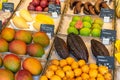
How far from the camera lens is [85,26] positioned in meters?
1.90

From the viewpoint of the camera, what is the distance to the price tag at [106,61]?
5.07 ft

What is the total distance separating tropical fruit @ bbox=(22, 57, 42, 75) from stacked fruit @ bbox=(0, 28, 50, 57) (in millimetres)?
119

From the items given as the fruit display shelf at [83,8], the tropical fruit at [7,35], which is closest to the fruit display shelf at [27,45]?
the tropical fruit at [7,35]

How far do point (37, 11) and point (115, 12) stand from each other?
0.62 metres

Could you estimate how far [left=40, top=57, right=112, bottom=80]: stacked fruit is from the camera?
4.71 ft

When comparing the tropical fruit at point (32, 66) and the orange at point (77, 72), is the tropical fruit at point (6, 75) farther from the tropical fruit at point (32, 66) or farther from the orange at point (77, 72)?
the orange at point (77, 72)

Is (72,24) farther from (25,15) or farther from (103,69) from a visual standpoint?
(103,69)

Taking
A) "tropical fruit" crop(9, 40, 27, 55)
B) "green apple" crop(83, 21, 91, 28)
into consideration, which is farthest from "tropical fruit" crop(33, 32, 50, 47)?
"green apple" crop(83, 21, 91, 28)

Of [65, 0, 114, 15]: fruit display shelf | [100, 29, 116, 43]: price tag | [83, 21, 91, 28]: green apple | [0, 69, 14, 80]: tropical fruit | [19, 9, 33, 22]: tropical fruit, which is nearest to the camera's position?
[0, 69, 14, 80]: tropical fruit

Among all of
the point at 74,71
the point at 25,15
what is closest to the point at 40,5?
the point at 25,15

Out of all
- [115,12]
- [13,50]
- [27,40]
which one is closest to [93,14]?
[115,12]

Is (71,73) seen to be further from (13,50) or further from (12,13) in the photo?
(12,13)

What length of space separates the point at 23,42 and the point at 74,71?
39cm

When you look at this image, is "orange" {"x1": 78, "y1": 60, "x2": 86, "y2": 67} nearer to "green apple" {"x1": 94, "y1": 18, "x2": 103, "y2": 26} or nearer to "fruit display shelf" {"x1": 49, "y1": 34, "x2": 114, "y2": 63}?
"fruit display shelf" {"x1": 49, "y1": 34, "x2": 114, "y2": 63}
